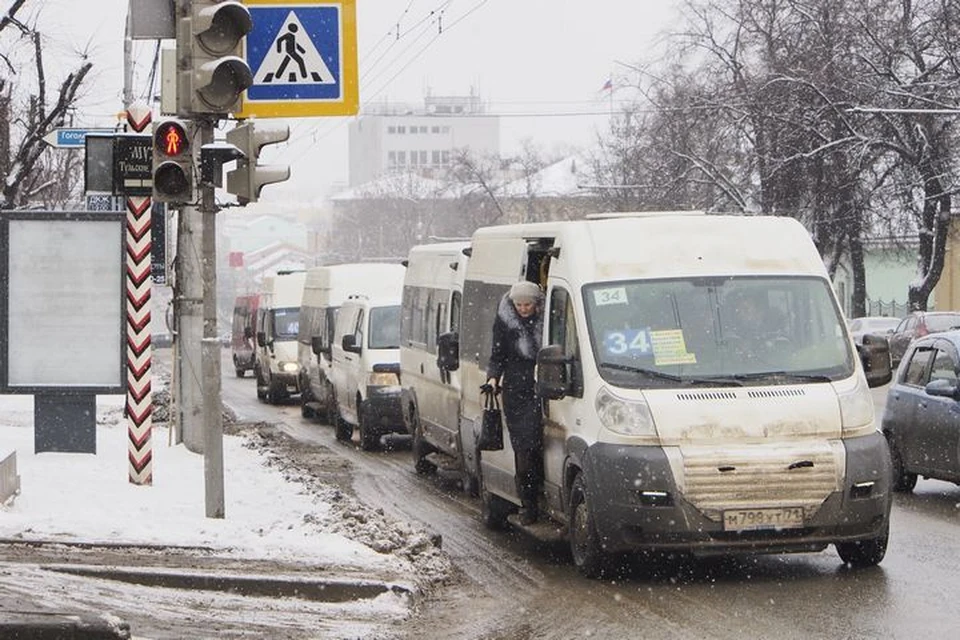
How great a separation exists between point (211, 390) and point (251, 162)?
1.54 m

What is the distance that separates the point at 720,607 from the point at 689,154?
48.2m

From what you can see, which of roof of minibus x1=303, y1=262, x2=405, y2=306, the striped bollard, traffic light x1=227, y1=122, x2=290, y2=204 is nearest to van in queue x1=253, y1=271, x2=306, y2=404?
roof of minibus x1=303, y1=262, x2=405, y2=306

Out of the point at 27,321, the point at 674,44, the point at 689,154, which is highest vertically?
the point at 674,44

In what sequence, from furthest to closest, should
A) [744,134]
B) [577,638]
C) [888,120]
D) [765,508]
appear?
1. [744,134]
2. [888,120]
3. [765,508]
4. [577,638]

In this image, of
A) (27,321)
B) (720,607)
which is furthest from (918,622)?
(27,321)

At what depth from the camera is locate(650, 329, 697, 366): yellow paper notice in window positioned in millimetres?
11211

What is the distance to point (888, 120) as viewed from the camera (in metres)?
50.9

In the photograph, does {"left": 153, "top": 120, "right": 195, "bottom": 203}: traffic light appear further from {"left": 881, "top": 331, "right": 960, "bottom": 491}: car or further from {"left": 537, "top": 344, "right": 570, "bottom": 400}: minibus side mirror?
{"left": 881, "top": 331, "right": 960, "bottom": 491}: car

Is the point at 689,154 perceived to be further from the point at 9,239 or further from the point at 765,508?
the point at 765,508

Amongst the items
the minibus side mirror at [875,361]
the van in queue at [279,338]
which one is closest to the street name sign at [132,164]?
the minibus side mirror at [875,361]

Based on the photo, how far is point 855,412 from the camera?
11.1 metres

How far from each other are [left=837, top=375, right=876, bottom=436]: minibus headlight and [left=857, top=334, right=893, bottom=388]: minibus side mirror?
513 millimetres

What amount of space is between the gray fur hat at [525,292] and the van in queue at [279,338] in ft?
73.8

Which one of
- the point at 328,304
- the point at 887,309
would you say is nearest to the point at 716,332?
the point at 328,304
